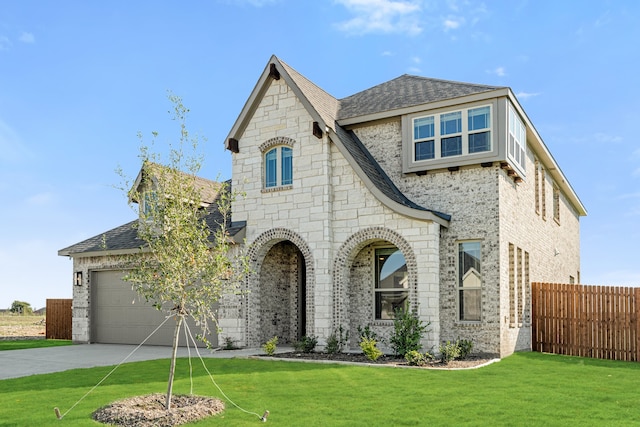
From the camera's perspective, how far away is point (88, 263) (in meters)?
22.1

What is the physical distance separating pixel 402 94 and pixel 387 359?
866 cm

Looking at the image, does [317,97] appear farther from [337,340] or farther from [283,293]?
[337,340]

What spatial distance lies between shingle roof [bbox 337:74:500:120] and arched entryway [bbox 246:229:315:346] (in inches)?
181

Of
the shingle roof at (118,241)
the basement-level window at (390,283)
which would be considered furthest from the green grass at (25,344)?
the basement-level window at (390,283)

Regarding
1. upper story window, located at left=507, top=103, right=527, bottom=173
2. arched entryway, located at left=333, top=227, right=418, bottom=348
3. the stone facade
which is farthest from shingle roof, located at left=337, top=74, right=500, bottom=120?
arched entryway, located at left=333, top=227, right=418, bottom=348

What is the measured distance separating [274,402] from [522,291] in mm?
11518

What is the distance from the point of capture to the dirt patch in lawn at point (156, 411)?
321 inches

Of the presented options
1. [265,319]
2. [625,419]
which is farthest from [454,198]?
[625,419]

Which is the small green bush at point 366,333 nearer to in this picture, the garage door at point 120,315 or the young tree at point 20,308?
the garage door at point 120,315

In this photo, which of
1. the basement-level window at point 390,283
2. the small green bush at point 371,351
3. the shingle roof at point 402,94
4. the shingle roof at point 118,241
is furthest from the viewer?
the shingle roof at point 118,241

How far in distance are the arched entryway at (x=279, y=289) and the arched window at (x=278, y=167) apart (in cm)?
158

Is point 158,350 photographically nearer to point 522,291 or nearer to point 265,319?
point 265,319

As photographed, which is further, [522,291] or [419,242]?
[522,291]

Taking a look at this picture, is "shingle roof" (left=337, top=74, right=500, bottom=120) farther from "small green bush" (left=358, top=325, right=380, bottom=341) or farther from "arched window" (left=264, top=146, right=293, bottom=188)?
"small green bush" (left=358, top=325, right=380, bottom=341)
